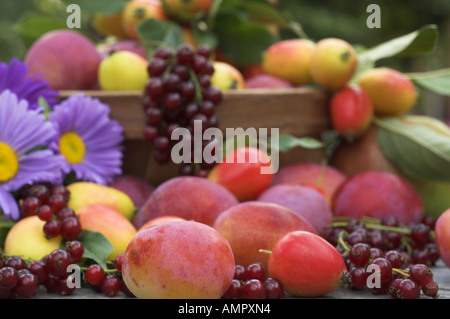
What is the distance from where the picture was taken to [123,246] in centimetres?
90

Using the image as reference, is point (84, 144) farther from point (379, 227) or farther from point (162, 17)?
point (379, 227)

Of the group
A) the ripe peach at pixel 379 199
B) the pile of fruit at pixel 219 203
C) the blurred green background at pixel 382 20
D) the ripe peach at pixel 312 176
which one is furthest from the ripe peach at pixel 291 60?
the blurred green background at pixel 382 20

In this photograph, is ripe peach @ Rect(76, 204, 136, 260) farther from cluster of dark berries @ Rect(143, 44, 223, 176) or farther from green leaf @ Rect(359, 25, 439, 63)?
green leaf @ Rect(359, 25, 439, 63)

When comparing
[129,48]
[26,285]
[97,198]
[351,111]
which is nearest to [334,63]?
[351,111]

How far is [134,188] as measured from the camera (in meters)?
1.20

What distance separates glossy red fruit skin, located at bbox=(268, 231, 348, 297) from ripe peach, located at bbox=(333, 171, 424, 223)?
395 millimetres

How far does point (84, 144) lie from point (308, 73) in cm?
52

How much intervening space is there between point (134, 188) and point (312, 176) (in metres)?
0.35

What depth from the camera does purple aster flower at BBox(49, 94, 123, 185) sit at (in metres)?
1.12

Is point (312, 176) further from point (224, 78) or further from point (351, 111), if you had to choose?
point (224, 78)

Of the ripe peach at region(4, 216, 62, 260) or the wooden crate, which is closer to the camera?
the ripe peach at region(4, 216, 62, 260)

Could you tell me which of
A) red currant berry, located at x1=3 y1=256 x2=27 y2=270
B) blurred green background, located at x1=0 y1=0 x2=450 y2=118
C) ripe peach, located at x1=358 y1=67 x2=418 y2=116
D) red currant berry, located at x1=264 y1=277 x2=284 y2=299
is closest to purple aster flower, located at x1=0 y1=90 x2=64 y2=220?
red currant berry, located at x1=3 y1=256 x2=27 y2=270

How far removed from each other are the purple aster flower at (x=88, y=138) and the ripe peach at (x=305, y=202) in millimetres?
312
